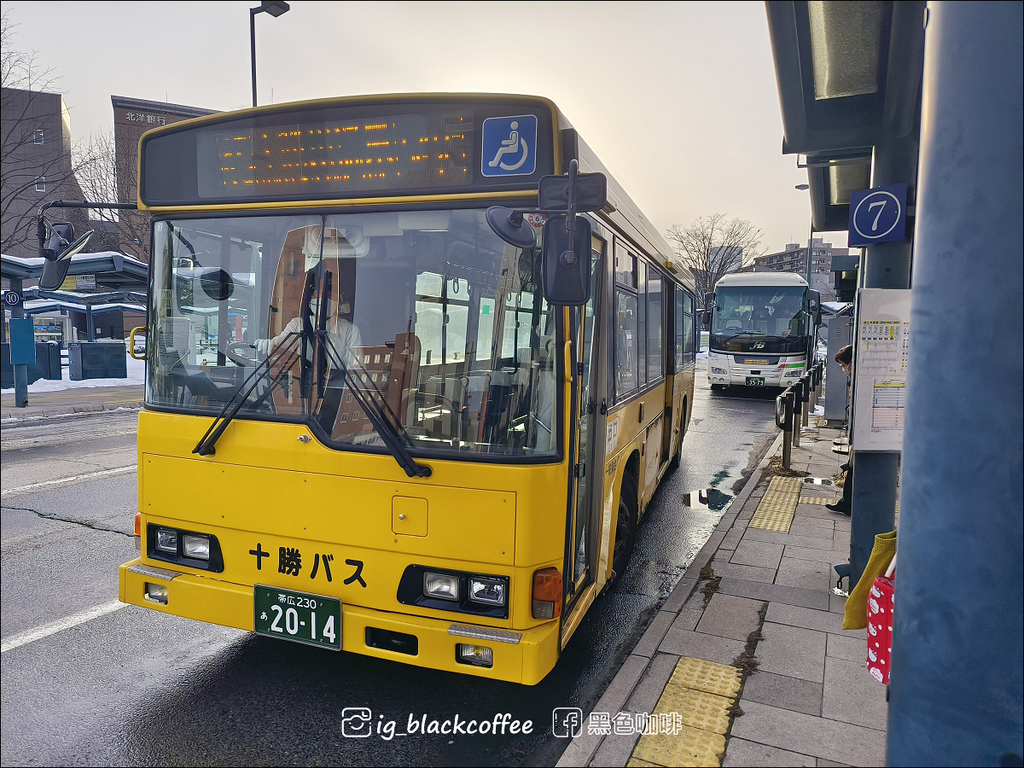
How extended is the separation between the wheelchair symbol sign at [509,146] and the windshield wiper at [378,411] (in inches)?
43.0

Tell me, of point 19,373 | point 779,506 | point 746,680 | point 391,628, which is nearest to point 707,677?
point 746,680

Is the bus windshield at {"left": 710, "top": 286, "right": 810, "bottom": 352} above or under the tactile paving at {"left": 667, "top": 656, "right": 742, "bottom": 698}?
above

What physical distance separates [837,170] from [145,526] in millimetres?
7904

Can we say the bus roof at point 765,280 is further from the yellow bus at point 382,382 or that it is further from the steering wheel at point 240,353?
the steering wheel at point 240,353

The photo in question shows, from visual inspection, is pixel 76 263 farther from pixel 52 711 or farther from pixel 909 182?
pixel 909 182

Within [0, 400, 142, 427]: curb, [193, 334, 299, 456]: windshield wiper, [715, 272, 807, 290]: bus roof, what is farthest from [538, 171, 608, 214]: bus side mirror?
[715, 272, 807, 290]: bus roof

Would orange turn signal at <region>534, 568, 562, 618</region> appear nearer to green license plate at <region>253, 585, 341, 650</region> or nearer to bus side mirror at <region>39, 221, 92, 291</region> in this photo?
green license plate at <region>253, 585, 341, 650</region>

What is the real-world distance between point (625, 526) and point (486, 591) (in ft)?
7.63

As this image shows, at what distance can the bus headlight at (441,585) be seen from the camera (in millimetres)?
3215

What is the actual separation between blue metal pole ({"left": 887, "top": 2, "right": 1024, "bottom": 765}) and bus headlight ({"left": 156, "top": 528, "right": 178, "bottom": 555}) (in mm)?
3403

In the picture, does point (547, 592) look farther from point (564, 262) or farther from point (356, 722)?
point (564, 262)

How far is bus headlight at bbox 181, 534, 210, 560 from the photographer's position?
11.9ft

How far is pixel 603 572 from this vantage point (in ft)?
14.2

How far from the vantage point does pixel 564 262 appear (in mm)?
2910
